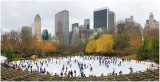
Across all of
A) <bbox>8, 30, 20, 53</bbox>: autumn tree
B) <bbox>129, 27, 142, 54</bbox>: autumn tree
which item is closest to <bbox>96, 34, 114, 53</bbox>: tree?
<bbox>129, 27, 142, 54</bbox>: autumn tree

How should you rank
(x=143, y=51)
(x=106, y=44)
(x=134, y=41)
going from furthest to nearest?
(x=106, y=44) < (x=134, y=41) < (x=143, y=51)

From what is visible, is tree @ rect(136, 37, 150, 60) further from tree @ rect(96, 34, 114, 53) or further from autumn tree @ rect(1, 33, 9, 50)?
autumn tree @ rect(1, 33, 9, 50)

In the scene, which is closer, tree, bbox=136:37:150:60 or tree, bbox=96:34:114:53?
tree, bbox=136:37:150:60

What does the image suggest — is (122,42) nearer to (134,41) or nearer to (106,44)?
(134,41)

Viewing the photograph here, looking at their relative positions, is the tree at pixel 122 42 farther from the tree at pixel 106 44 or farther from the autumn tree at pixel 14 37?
the autumn tree at pixel 14 37

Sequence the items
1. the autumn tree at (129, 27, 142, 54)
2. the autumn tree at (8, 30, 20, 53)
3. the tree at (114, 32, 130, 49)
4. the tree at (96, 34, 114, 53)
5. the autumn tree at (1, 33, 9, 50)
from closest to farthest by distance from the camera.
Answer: the autumn tree at (129, 27, 142, 54)
the tree at (114, 32, 130, 49)
the tree at (96, 34, 114, 53)
the autumn tree at (1, 33, 9, 50)
the autumn tree at (8, 30, 20, 53)

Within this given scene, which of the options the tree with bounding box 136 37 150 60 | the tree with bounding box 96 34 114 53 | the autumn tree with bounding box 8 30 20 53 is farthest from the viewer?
the autumn tree with bounding box 8 30 20 53

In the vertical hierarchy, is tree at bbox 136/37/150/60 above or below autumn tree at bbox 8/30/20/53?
below

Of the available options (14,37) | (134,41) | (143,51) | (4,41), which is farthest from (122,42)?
(4,41)

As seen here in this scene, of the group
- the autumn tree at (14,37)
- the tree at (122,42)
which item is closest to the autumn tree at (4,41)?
the autumn tree at (14,37)

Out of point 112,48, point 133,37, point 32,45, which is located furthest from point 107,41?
point 32,45

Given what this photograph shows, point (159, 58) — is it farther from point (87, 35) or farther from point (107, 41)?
point (87, 35)
